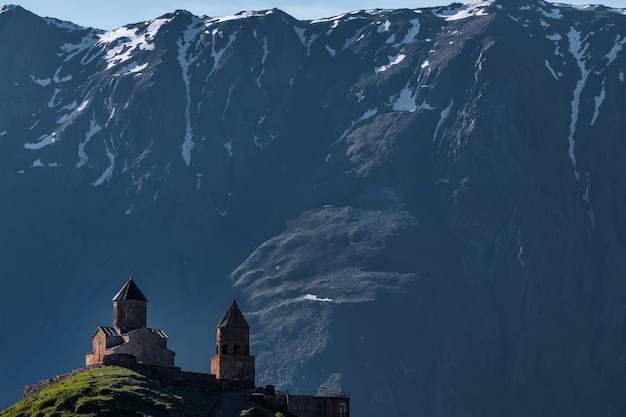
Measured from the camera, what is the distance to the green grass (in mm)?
162875

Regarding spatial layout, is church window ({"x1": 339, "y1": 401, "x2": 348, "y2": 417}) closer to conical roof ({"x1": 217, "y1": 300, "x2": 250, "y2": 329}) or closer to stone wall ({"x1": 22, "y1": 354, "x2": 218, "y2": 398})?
conical roof ({"x1": 217, "y1": 300, "x2": 250, "y2": 329})

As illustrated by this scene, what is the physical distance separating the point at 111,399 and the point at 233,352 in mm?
34574

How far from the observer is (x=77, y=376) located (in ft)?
598

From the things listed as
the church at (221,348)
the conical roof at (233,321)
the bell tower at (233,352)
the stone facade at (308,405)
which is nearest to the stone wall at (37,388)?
the church at (221,348)

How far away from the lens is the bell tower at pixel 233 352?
639ft

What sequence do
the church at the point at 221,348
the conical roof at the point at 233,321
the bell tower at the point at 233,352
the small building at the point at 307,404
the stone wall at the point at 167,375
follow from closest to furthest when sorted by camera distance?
the stone wall at the point at 167,375, the small building at the point at 307,404, the bell tower at the point at 233,352, the church at the point at 221,348, the conical roof at the point at 233,321

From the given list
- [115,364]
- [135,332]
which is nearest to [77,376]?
[115,364]

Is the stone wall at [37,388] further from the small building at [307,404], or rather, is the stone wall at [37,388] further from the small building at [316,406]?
the small building at [316,406]

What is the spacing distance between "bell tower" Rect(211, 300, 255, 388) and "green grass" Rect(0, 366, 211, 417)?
16.0 m

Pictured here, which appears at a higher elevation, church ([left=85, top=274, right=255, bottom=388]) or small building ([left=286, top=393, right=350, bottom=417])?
church ([left=85, top=274, right=255, bottom=388])

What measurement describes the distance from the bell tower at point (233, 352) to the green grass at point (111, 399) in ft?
52.5

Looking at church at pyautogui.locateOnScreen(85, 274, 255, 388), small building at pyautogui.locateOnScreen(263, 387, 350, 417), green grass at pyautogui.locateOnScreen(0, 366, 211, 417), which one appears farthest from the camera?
church at pyautogui.locateOnScreen(85, 274, 255, 388)

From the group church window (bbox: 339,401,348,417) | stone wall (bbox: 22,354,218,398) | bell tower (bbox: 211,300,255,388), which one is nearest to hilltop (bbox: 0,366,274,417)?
stone wall (bbox: 22,354,218,398)

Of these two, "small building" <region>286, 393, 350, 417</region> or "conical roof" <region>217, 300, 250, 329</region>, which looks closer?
"small building" <region>286, 393, 350, 417</region>
